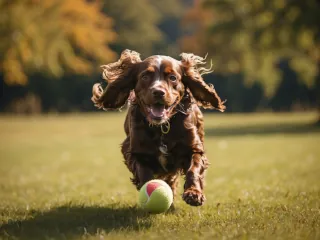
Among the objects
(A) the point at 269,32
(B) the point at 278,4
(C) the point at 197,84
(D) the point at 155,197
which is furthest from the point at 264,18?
(D) the point at 155,197

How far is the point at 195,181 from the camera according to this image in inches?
174

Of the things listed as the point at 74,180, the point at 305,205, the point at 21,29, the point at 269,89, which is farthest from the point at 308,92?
the point at 305,205

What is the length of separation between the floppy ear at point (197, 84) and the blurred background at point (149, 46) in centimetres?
1582

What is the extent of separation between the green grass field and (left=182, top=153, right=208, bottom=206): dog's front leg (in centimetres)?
18

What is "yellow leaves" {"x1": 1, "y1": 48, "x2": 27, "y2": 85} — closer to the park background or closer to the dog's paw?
the park background

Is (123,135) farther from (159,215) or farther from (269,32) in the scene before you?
(159,215)

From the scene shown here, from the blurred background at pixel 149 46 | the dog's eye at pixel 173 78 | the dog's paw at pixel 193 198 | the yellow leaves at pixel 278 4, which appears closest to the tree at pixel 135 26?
the blurred background at pixel 149 46

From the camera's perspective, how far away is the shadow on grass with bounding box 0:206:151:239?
3852 millimetres

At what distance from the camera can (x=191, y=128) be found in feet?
15.7

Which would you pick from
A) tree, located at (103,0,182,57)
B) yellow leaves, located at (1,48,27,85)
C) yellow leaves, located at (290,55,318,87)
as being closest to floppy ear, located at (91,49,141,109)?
yellow leaves, located at (1,48,27,85)

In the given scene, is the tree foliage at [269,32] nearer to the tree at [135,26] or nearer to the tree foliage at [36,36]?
the tree foliage at [36,36]

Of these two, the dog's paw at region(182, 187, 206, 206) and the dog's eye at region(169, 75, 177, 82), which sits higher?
the dog's eye at region(169, 75, 177, 82)

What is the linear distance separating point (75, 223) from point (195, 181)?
1.07 m

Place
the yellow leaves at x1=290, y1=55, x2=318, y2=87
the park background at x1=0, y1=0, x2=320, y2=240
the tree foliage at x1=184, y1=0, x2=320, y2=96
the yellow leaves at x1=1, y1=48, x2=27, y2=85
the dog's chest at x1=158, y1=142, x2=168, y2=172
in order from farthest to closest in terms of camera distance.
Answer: the yellow leaves at x1=290, y1=55, x2=318, y2=87 < the tree foliage at x1=184, y1=0, x2=320, y2=96 < the yellow leaves at x1=1, y1=48, x2=27, y2=85 < the dog's chest at x1=158, y1=142, x2=168, y2=172 < the park background at x1=0, y1=0, x2=320, y2=240
